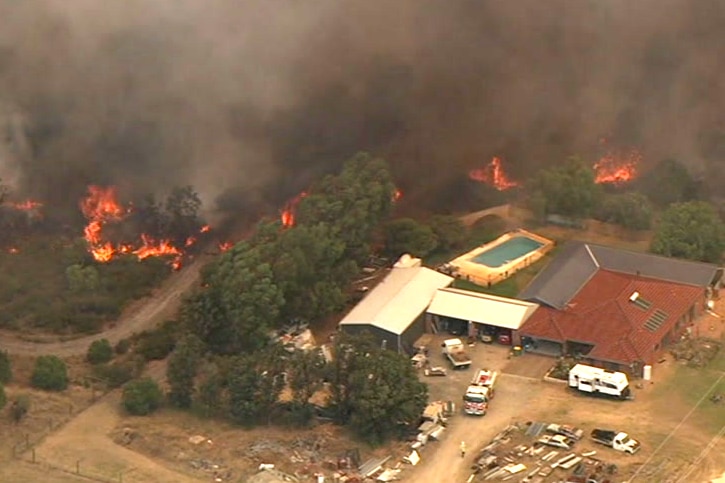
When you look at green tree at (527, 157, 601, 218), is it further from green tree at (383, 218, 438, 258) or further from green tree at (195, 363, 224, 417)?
green tree at (195, 363, 224, 417)

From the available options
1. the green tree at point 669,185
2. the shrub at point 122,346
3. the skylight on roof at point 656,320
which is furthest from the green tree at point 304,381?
the green tree at point 669,185

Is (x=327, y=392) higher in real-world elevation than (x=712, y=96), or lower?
lower

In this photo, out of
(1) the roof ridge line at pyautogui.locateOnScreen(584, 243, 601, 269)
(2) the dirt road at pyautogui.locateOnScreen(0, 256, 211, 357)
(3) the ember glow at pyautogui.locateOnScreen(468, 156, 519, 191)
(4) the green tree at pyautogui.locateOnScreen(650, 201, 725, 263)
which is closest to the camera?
(2) the dirt road at pyautogui.locateOnScreen(0, 256, 211, 357)

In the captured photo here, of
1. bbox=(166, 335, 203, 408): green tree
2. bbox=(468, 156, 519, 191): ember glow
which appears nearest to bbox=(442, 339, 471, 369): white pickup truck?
bbox=(166, 335, 203, 408): green tree

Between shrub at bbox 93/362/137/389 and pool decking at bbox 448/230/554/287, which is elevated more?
pool decking at bbox 448/230/554/287

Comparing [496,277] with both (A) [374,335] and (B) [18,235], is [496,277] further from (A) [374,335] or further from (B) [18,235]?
(B) [18,235]

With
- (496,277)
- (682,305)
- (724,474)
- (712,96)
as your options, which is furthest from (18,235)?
(712,96)

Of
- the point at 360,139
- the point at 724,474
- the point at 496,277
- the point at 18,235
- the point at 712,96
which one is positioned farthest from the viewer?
the point at 712,96
